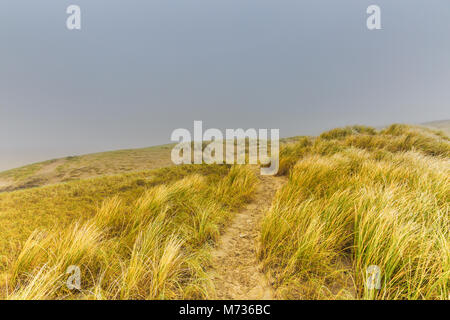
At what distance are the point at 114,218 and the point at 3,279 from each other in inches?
43.0

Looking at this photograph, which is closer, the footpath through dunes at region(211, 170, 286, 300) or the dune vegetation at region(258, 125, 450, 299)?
the dune vegetation at region(258, 125, 450, 299)

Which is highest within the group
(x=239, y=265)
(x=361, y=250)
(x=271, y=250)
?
(x=361, y=250)

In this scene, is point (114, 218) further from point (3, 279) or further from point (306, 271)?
point (306, 271)

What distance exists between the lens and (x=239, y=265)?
180cm

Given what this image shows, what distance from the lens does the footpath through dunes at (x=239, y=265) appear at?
147 centimetres

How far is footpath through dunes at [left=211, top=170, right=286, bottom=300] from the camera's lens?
1.47 metres

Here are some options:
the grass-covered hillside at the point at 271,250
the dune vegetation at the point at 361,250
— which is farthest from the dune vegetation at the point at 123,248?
the dune vegetation at the point at 361,250

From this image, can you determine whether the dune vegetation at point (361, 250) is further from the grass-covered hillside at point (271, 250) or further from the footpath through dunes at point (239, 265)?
the footpath through dunes at point (239, 265)

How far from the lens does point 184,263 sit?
1781 millimetres
